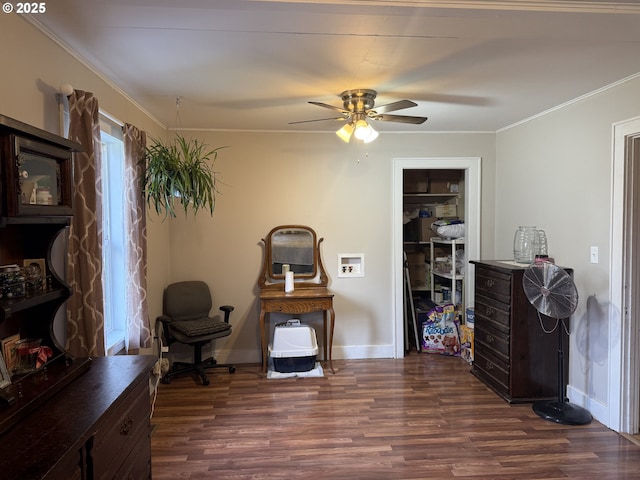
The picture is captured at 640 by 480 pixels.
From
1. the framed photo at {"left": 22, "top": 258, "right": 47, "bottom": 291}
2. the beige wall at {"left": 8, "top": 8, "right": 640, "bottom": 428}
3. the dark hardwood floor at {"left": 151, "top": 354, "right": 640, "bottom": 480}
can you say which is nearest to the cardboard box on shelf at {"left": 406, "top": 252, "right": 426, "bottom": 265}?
the beige wall at {"left": 8, "top": 8, "right": 640, "bottom": 428}

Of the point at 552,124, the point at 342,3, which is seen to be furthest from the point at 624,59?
the point at 342,3

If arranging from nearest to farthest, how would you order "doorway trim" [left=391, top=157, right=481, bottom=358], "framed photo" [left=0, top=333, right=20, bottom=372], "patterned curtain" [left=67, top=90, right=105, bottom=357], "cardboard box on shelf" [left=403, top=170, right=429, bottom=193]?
"framed photo" [left=0, top=333, right=20, bottom=372]
"patterned curtain" [left=67, top=90, right=105, bottom=357]
"doorway trim" [left=391, top=157, right=481, bottom=358]
"cardboard box on shelf" [left=403, top=170, right=429, bottom=193]

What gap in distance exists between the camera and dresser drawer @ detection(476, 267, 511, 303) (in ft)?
10.6

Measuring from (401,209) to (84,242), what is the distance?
9.86 feet

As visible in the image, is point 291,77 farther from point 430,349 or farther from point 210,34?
point 430,349

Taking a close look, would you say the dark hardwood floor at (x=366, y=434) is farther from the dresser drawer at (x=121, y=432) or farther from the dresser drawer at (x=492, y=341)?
the dresser drawer at (x=121, y=432)

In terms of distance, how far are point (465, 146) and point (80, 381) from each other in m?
3.95

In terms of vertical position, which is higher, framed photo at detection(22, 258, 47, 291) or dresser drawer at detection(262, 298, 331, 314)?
framed photo at detection(22, 258, 47, 291)

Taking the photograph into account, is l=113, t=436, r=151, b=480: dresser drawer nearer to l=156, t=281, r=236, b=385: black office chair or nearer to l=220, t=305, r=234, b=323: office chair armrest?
l=156, t=281, r=236, b=385: black office chair

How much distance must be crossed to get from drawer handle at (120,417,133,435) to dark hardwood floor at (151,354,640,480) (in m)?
0.92

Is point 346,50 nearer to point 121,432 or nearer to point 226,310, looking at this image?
point 121,432

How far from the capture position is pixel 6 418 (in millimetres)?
1197

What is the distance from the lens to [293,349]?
3.77 metres

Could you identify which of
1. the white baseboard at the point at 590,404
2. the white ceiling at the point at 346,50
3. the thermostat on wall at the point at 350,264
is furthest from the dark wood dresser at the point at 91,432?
the white baseboard at the point at 590,404
